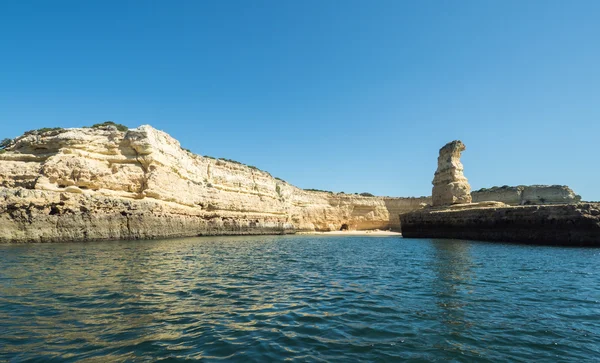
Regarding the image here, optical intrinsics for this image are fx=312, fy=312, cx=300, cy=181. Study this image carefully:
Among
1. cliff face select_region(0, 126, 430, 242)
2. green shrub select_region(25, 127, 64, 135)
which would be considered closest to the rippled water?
cliff face select_region(0, 126, 430, 242)

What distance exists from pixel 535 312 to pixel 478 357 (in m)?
3.53

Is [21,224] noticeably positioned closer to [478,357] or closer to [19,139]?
[19,139]

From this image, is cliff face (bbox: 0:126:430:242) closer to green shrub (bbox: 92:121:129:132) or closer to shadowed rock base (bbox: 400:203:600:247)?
green shrub (bbox: 92:121:129:132)

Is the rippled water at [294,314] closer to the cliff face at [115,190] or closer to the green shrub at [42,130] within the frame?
the cliff face at [115,190]

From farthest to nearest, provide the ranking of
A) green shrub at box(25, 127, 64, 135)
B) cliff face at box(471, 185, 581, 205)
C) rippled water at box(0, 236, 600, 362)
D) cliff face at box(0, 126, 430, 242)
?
cliff face at box(471, 185, 581, 205), green shrub at box(25, 127, 64, 135), cliff face at box(0, 126, 430, 242), rippled water at box(0, 236, 600, 362)

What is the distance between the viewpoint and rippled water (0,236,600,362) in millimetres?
4879

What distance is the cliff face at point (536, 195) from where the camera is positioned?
5475 centimetres

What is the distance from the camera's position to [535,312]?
23.1 feet

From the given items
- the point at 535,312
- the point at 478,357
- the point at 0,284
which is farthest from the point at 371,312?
the point at 0,284

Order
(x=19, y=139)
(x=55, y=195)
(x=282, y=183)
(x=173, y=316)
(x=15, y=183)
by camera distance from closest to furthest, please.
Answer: (x=173, y=316) → (x=55, y=195) → (x=15, y=183) → (x=19, y=139) → (x=282, y=183)

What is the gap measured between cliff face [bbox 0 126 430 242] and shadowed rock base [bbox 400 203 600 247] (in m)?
25.7

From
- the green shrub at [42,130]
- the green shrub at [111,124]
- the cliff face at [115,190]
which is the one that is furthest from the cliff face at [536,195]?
the green shrub at [42,130]

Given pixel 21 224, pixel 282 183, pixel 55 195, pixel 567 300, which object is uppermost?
pixel 282 183

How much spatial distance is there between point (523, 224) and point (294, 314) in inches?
1075
